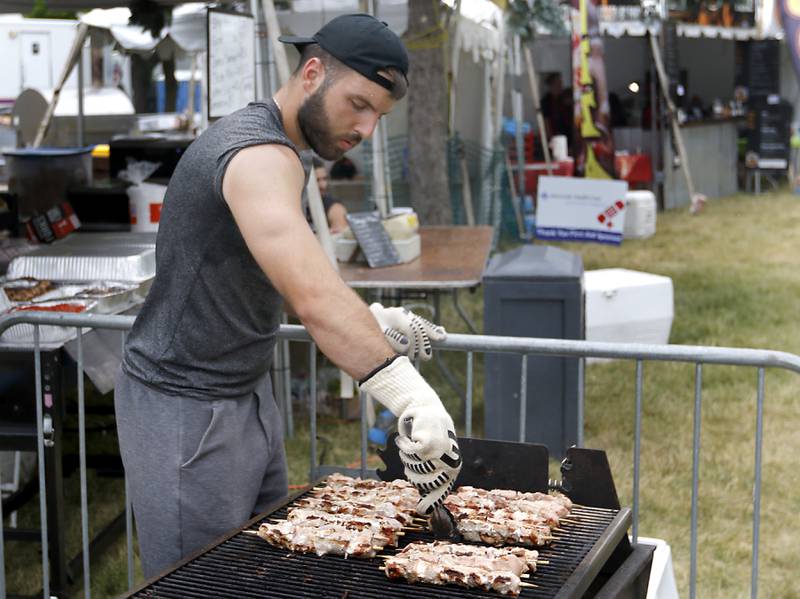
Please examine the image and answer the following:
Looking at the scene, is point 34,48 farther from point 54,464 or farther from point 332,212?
point 54,464

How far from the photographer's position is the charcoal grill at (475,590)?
2.52m

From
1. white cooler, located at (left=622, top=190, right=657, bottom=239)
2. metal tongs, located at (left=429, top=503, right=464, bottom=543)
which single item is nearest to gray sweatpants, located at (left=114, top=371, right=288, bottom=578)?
metal tongs, located at (left=429, top=503, right=464, bottom=543)

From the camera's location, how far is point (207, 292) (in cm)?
275

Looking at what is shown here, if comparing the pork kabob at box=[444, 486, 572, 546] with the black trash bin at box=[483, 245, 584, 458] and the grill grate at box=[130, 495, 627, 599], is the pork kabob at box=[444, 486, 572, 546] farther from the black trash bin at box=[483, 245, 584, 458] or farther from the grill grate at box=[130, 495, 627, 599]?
the black trash bin at box=[483, 245, 584, 458]

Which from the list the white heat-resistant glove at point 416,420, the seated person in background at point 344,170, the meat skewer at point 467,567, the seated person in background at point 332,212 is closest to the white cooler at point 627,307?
the seated person in background at point 332,212

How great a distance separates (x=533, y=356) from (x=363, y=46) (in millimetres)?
4247

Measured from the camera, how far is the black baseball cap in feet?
8.54

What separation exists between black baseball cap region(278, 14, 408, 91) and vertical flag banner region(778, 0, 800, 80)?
15.8 ft

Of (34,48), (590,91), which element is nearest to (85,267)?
(590,91)

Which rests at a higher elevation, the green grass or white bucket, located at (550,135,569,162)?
white bucket, located at (550,135,569,162)

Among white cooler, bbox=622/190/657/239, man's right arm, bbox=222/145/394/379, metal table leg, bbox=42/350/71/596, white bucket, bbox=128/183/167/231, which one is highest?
man's right arm, bbox=222/145/394/379

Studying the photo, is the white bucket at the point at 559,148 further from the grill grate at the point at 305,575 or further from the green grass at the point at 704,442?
the grill grate at the point at 305,575

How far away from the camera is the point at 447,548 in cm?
276

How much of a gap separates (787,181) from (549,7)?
8.40m
